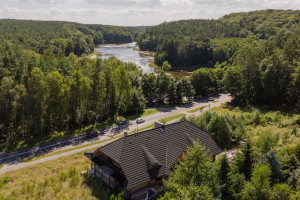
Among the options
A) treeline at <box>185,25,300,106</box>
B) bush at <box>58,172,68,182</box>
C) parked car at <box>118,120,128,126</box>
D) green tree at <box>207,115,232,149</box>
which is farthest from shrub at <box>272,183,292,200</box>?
treeline at <box>185,25,300,106</box>

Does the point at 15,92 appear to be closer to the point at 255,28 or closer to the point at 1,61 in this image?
the point at 1,61

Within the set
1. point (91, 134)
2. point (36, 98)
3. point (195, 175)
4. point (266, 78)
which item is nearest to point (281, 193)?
point (195, 175)

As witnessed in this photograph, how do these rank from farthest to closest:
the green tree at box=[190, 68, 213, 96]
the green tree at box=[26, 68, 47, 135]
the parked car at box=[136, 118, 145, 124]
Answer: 1. the green tree at box=[190, 68, 213, 96]
2. the parked car at box=[136, 118, 145, 124]
3. the green tree at box=[26, 68, 47, 135]

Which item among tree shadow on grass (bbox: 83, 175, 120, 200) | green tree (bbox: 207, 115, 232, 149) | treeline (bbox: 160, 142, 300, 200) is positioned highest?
treeline (bbox: 160, 142, 300, 200)

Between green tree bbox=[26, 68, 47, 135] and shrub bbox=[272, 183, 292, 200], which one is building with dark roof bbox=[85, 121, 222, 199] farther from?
green tree bbox=[26, 68, 47, 135]

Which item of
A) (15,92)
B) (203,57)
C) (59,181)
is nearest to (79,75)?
(15,92)

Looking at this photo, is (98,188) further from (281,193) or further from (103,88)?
(103,88)

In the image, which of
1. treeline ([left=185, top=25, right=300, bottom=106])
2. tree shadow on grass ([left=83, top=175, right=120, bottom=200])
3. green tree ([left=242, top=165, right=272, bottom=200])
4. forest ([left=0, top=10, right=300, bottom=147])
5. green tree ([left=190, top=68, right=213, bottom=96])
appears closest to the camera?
green tree ([left=242, top=165, right=272, bottom=200])
